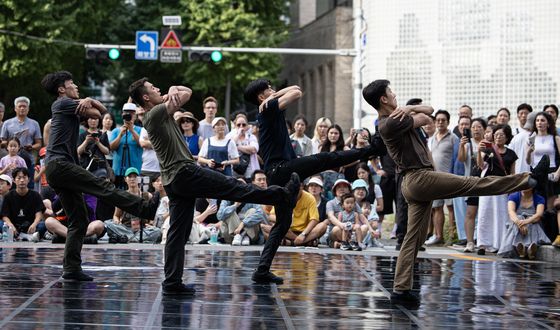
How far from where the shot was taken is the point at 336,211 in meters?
18.4

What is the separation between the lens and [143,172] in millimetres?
19703

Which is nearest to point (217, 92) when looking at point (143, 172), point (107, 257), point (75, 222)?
point (143, 172)

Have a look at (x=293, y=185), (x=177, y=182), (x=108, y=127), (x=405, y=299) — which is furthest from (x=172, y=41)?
(x=405, y=299)

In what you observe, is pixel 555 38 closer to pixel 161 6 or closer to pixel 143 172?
pixel 143 172

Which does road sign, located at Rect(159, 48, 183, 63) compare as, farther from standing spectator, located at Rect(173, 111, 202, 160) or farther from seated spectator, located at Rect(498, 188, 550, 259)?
seated spectator, located at Rect(498, 188, 550, 259)

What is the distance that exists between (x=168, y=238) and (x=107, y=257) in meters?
4.03

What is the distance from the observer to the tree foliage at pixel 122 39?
40.8m

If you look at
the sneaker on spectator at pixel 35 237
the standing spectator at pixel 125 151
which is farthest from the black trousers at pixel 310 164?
the standing spectator at pixel 125 151

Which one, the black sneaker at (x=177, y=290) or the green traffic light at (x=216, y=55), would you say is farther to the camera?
the green traffic light at (x=216, y=55)

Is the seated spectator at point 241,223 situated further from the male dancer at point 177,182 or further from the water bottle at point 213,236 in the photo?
the male dancer at point 177,182

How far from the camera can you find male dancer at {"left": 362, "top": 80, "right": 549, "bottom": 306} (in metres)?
11.0

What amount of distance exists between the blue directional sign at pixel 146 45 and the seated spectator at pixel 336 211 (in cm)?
1736

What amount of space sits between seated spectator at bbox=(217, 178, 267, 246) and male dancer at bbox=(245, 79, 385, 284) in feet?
19.9

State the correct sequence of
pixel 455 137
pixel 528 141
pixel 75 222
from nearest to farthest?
pixel 75 222, pixel 528 141, pixel 455 137
